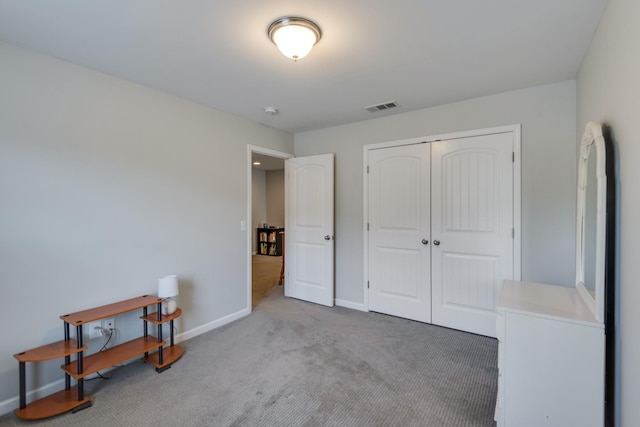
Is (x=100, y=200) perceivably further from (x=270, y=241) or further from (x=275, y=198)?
(x=275, y=198)

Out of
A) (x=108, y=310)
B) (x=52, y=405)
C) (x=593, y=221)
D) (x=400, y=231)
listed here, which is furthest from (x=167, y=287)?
(x=593, y=221)

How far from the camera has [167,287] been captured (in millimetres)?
2496

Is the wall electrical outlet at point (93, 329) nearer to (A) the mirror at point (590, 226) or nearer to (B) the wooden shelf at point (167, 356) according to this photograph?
(B) the wooden shelf at point (167, 356)

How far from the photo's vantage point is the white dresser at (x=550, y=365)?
1410 millimetres

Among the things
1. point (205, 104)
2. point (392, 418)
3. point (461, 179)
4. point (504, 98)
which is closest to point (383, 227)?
point (461, 179)

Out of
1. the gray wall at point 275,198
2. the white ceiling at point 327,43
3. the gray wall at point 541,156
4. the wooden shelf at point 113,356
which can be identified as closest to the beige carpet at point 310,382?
the wooden shelf at point 113,356

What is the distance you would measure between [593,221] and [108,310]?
318 cm

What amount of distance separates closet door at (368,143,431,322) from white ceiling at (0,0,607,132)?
798 mm

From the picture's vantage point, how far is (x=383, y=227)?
349cm

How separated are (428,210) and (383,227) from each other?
56 cm

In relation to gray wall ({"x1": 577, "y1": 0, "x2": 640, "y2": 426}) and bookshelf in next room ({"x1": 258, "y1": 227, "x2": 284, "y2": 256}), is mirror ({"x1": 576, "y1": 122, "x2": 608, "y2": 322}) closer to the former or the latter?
gray wall ({"x1": 577, "y1": 0, "x2": 640, "y2": 426})

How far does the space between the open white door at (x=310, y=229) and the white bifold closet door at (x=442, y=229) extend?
1.84 ft

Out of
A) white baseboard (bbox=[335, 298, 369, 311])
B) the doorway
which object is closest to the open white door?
white baseboard (bbox=[335, 298, 369, 311])

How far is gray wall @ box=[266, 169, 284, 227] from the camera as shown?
27.9ft
